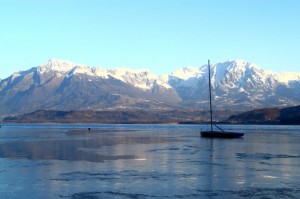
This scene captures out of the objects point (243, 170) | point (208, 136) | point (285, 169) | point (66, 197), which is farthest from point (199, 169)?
point (208, 136)

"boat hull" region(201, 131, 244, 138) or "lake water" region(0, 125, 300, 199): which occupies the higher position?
"boat hull" region(201, 131, 244, 138)

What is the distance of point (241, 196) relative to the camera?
2823 centimetres

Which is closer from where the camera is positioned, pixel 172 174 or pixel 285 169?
pixel 172 174

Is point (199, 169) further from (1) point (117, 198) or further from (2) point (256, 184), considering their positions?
(1) point (117, 198)

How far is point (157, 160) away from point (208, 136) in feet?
163

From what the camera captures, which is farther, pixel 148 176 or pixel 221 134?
pixel 221 134

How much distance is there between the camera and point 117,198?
27500mm

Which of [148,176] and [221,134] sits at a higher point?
[221,134]

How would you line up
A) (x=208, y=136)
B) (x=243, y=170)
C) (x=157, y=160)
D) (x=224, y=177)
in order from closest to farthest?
1. (x=224, y=177)
2. (x=243, y=170)
3. (x=157, y=160)
4. (x=208, y=136)

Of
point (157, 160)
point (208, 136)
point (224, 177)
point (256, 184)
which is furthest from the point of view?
point (208, 136)

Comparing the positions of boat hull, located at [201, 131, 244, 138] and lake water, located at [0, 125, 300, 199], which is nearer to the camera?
lake water, located at [0, 125, 300, 199]

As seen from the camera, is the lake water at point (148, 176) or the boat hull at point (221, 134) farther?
the boat hull at point (221, 134)

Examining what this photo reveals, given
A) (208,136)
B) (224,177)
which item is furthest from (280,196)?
(208,136)

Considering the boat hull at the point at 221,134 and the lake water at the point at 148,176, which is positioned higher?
the boat hull at the point at 221,134
